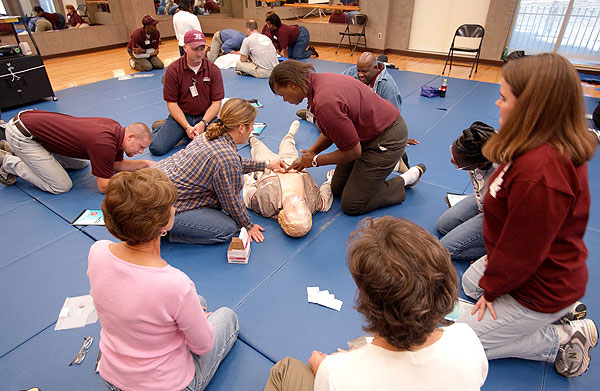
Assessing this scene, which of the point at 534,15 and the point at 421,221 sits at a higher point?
the point at 534,15

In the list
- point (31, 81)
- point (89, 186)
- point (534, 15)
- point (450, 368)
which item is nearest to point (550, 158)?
point (450, 368)

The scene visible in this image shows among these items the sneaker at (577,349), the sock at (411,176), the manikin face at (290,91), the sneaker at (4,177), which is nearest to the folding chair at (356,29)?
the sock at (411,176)

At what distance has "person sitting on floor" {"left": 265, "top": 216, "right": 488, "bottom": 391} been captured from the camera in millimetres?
904

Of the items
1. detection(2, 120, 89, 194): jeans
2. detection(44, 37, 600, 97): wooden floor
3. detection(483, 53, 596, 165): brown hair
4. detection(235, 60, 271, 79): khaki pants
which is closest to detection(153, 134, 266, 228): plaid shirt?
detection(2, 120, 89, 194): jeans

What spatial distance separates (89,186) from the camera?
375 cm

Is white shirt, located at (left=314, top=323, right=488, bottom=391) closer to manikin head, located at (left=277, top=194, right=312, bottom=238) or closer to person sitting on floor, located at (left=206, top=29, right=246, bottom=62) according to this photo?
manikin head, located at (left=277, top=194, right=312, bottom=238)

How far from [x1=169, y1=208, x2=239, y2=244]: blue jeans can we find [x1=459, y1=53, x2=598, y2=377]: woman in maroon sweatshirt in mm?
1835

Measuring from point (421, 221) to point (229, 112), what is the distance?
1.89 metres

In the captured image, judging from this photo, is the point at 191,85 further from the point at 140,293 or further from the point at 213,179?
the point at 140,293

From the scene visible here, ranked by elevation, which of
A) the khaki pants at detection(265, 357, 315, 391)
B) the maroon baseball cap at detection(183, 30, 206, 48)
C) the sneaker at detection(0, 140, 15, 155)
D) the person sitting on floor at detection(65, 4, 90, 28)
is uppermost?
the maroon baseball cap at detection(183, 30, 206, 48)

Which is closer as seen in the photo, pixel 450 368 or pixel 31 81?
pixel 450 368

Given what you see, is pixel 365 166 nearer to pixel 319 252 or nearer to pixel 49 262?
pixel 319 252

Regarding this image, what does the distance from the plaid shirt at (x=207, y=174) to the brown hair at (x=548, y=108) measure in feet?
5.88

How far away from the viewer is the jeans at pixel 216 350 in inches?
65.4
